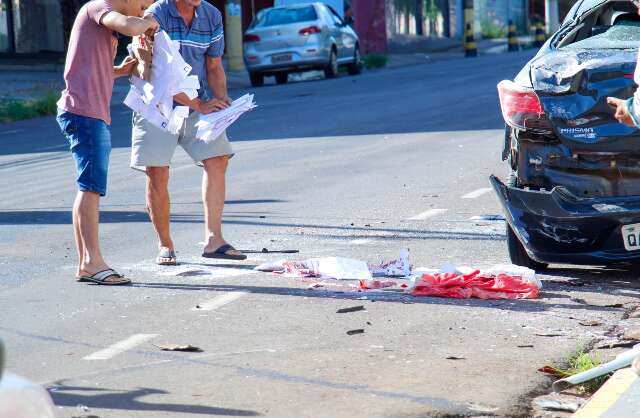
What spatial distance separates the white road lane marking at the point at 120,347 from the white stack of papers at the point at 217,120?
2.21 metres

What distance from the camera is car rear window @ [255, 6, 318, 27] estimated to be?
99.5 feet

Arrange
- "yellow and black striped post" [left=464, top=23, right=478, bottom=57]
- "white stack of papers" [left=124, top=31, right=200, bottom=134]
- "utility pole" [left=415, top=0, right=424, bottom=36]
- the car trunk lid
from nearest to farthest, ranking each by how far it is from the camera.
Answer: the car trunk lid < "white stack of papers" [left=124, top=31, right=200, bottom=134] < "yellow and black striped post" [left=464, top=23, right=478, bottom=57] < "utility pole" [left=415, top=0, right=424, bottom=36]

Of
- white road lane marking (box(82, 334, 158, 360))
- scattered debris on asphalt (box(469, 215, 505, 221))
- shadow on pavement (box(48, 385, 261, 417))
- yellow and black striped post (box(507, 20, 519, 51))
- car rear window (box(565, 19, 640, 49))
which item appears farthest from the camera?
yellow and black striped post (box(507, 20, 519, 51))

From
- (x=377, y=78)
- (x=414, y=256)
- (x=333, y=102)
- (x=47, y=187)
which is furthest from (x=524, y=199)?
(x=377, y=78)

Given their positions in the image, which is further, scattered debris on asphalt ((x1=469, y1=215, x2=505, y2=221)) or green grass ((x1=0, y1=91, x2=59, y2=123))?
green grass ((x1=0, y1=91, x2=59, y2=123))

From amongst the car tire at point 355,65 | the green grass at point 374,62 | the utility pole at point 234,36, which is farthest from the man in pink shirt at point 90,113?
the green grass at point 374,62

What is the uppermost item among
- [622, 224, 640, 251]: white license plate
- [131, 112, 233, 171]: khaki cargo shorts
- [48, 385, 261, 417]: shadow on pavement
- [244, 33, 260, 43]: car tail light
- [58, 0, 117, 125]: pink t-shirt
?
[58, 0, 117, 125]: pink t-shirt

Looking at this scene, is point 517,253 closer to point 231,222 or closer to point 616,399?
point 616,399

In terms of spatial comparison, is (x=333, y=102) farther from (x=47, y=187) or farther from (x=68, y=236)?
(x=68, y=236)

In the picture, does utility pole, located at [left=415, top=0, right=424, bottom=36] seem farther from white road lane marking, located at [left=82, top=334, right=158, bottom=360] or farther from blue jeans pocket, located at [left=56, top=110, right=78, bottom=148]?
white road lane marking, located at [left=82, top=334, right=158, bottom=360]

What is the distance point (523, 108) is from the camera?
24.2 feet

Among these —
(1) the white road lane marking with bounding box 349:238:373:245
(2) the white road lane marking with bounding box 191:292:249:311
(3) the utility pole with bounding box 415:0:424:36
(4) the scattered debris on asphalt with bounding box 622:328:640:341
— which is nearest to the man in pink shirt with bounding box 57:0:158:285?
(2) the white road lane marking with bounding box 191:292:249:311

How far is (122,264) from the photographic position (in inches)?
340

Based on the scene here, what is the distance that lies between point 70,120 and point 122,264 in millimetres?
1170
